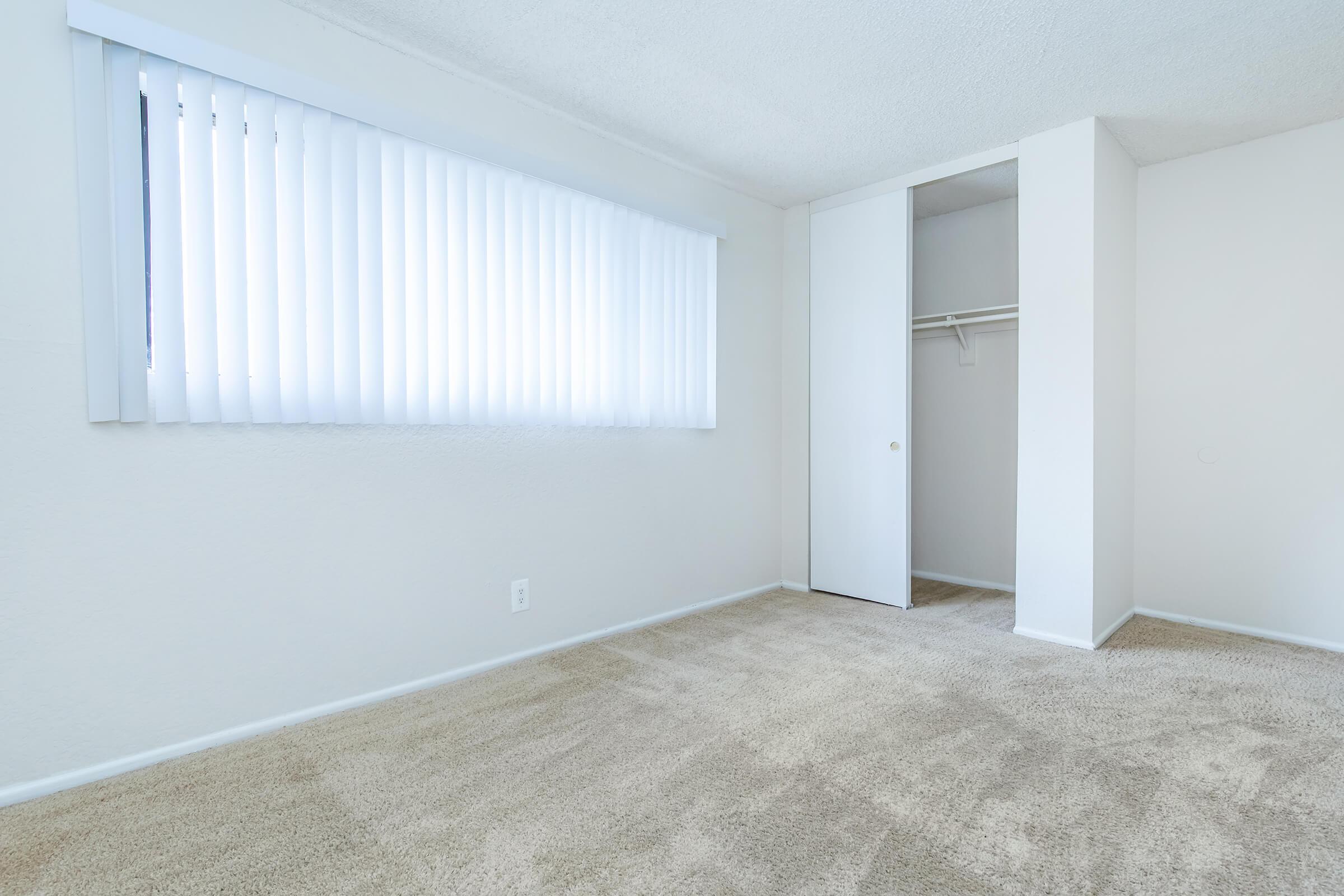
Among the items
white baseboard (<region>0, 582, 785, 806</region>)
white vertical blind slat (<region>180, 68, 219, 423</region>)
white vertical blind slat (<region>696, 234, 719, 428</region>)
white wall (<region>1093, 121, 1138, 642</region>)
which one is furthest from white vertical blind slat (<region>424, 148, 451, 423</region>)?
white wall (<region>1093, 121, 1138, 642</region>)

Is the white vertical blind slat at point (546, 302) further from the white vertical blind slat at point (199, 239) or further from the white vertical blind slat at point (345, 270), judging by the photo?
the white vertical blind slat at point (199, 239)

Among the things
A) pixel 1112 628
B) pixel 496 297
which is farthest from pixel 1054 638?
pixel 496 297

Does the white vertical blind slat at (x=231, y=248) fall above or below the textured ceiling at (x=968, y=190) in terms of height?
below

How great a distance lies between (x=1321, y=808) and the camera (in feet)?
5.46

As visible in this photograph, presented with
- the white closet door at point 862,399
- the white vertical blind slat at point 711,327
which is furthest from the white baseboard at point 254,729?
the white closet door at point 862,399

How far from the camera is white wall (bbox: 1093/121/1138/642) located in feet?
9.68

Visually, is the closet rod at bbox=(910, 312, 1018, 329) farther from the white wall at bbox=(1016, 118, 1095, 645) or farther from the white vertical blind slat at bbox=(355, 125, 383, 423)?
the white vertical blind slat at bbox=(355, 125, 383, 423)

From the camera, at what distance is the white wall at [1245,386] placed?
296 centimetres

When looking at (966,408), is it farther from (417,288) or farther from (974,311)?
(417,288)

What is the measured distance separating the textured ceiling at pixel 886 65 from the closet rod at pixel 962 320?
0.95m

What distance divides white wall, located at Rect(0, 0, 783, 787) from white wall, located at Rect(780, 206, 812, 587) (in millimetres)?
1097

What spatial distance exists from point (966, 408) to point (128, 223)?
4.23 metres

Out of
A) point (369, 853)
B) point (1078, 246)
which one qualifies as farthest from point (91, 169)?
point (1078, 246)

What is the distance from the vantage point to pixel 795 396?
4062 millimetres
